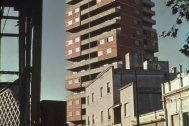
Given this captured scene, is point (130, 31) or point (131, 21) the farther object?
point (131, 21)

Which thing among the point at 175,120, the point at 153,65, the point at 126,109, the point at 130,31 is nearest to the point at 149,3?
the point at 130,31

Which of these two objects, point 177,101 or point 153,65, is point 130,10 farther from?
point 177,101

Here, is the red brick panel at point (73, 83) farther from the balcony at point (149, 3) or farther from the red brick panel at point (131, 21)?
the balcony at point (149, 3)

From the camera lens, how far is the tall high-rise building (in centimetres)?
7438

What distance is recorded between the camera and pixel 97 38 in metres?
77.8

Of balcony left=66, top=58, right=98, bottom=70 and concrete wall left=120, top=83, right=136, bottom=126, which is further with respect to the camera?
balcony left=66, top=58, right=98, bottom=70

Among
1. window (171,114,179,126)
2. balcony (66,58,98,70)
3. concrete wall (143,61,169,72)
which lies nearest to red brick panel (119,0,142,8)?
balcony (66,58,98,70)

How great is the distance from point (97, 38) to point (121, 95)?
40063 millimetres

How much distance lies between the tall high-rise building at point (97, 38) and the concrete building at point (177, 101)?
42.8m

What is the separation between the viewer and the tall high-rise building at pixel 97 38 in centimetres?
7438

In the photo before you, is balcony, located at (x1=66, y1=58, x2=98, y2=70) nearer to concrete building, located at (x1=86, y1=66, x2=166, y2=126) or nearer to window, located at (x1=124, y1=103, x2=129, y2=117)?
concrete building, located at (x1=86, y1=66, x2=166, y2=126)

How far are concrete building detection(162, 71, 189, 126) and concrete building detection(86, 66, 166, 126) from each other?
6.80m

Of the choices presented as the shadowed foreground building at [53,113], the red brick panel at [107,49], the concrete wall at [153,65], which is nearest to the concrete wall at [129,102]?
the concrete wall at [153,65]

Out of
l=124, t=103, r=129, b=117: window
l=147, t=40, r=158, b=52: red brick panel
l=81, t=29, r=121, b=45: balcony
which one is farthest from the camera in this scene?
l=147, t=40, r=158, b=52: red brick panel
